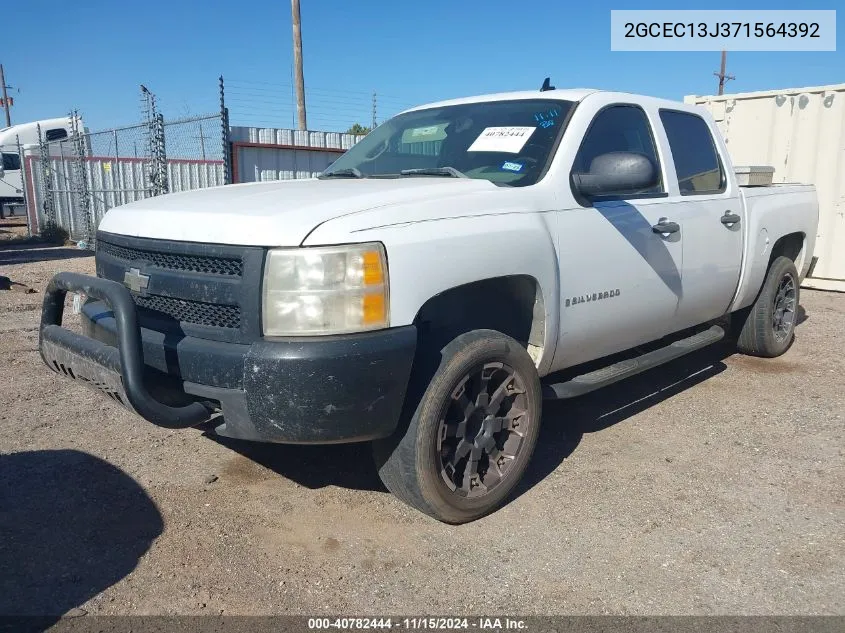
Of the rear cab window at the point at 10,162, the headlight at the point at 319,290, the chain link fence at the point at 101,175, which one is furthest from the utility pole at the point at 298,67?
the headlight at the point at 319,290

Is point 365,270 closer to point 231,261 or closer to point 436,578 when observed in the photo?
point 231,261

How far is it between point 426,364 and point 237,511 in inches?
46.3

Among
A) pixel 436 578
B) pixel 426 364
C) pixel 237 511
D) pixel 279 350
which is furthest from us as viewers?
pixel 237 511

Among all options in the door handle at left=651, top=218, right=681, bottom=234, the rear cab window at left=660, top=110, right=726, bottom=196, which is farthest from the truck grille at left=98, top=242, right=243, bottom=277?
the rear cab window at left=660, top=110, right=726, bottom=196

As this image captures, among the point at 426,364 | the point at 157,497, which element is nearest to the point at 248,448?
the point at 157,497

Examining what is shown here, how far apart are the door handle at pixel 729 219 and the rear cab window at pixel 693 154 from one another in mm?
180

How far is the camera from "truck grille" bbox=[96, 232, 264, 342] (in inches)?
106

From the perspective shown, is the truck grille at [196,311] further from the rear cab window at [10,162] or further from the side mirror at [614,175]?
the rear cab window at [10,162]

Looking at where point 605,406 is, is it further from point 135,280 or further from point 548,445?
point 135,280

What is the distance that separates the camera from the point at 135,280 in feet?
10.2

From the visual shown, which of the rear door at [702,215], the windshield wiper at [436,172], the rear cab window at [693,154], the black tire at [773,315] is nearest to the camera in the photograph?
the windshield wiper at [436,172]

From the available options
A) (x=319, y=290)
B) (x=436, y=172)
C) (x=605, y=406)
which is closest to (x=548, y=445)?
(x=605, y=406)

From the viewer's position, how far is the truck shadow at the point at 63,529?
2684 mm

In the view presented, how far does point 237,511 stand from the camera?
3.35 metres
